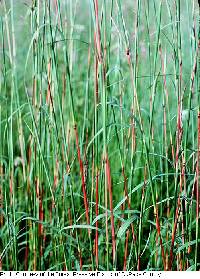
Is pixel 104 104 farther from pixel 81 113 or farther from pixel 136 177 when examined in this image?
pixel 81 113

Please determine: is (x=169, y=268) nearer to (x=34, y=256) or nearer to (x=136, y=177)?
(x=34, y=256)

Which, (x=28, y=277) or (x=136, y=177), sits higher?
(x=136, y=177)

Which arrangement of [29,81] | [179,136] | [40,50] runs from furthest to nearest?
[29,81] < [40,50] < [179,136]

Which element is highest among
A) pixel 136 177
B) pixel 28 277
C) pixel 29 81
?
pixel 29 81

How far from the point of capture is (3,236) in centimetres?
107

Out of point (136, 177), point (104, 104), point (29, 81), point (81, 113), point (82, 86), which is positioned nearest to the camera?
point (104, 104)

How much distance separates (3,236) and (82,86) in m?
0.75

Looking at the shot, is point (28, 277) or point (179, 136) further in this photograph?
point (28, 277)

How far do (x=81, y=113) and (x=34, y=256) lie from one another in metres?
0.67

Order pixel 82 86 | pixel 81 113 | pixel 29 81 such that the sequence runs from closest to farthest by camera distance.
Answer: pixel 81 113 → pixel 82 86 → pixel 29 81

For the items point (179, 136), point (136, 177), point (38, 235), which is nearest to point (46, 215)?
point (38, 235)

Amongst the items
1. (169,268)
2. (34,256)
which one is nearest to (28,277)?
(34,256)

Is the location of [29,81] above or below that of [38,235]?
above

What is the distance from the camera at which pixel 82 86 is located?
1674 millimetres
